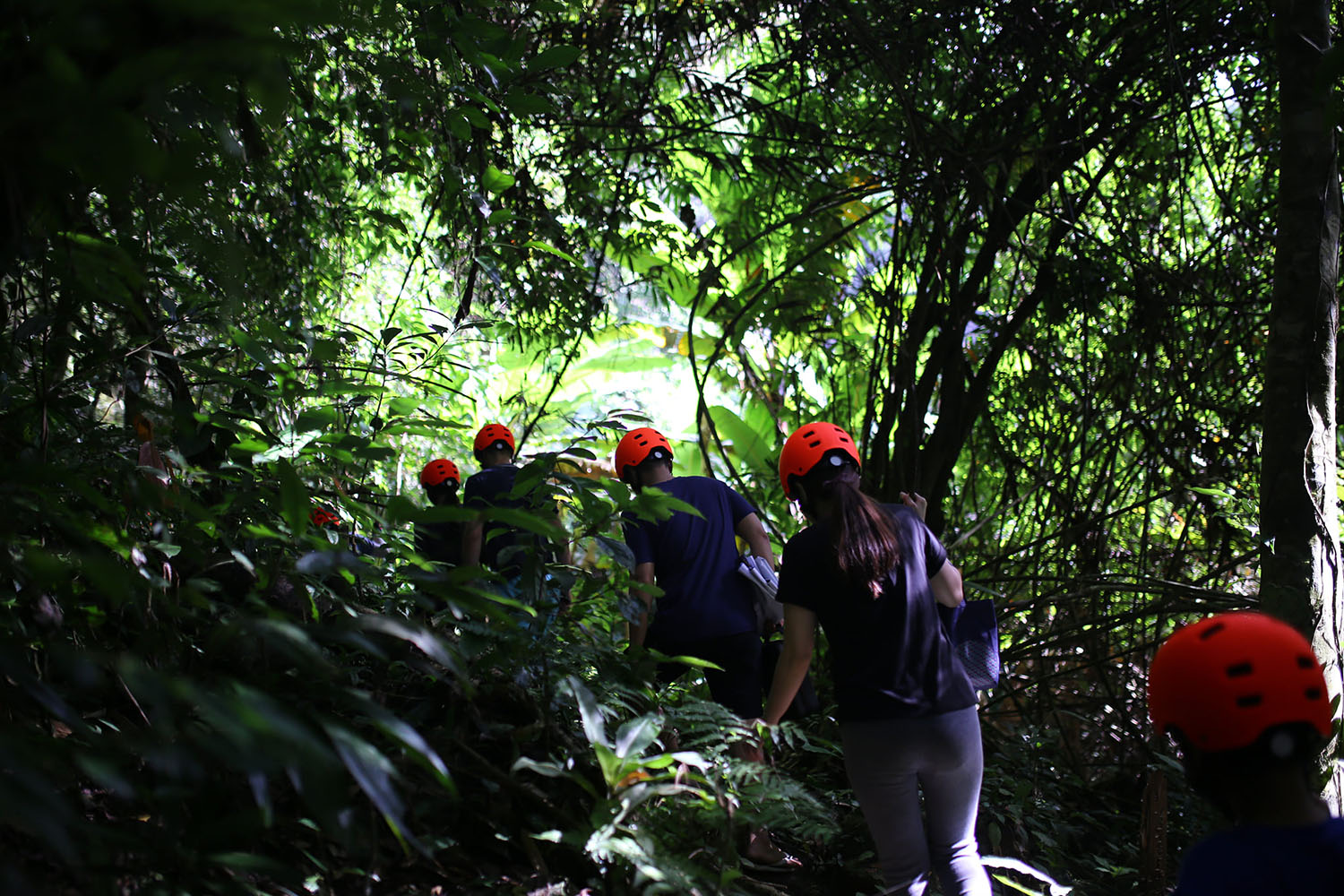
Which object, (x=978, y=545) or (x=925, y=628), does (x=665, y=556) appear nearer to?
(x=925, y=628)

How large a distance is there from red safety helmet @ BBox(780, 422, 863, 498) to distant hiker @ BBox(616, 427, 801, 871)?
0.83m

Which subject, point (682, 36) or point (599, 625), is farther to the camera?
point (682, 36)

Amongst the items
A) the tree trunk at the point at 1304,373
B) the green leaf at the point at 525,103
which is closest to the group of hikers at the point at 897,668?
the tree trunk at the point at 1304,373

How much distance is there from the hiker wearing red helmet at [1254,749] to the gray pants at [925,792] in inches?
42.9

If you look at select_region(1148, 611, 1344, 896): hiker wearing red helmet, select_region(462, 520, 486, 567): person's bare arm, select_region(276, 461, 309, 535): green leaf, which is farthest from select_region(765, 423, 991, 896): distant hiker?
select_region(462, 520, 486, 567): person's bare arm

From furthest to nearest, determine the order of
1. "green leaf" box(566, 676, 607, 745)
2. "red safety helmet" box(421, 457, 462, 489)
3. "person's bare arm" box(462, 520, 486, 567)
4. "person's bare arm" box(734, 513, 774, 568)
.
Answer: "red safety helmet" box(421, 457, 462, 489) → "person's bare arm" box(462, 520, 486, 567) → "person's bare arm" box(734, 513, 774, 568) → "green leaf" box(566, 676, 607, 745)

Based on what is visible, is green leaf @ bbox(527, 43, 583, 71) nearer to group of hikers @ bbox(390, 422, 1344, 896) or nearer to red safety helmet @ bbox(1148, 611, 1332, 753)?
group of hikers @ bbox(390, 422, 1344, 896)

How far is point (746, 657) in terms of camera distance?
394 cm

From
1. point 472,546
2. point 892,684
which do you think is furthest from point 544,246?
point 472,546

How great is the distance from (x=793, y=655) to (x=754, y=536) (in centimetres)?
135

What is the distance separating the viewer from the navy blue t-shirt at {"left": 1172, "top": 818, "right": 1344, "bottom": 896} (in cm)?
140

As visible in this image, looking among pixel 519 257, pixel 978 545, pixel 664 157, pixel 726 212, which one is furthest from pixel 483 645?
pixel 726 212

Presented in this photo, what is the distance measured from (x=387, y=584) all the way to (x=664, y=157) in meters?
3.35

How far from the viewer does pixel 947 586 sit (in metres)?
2.96
